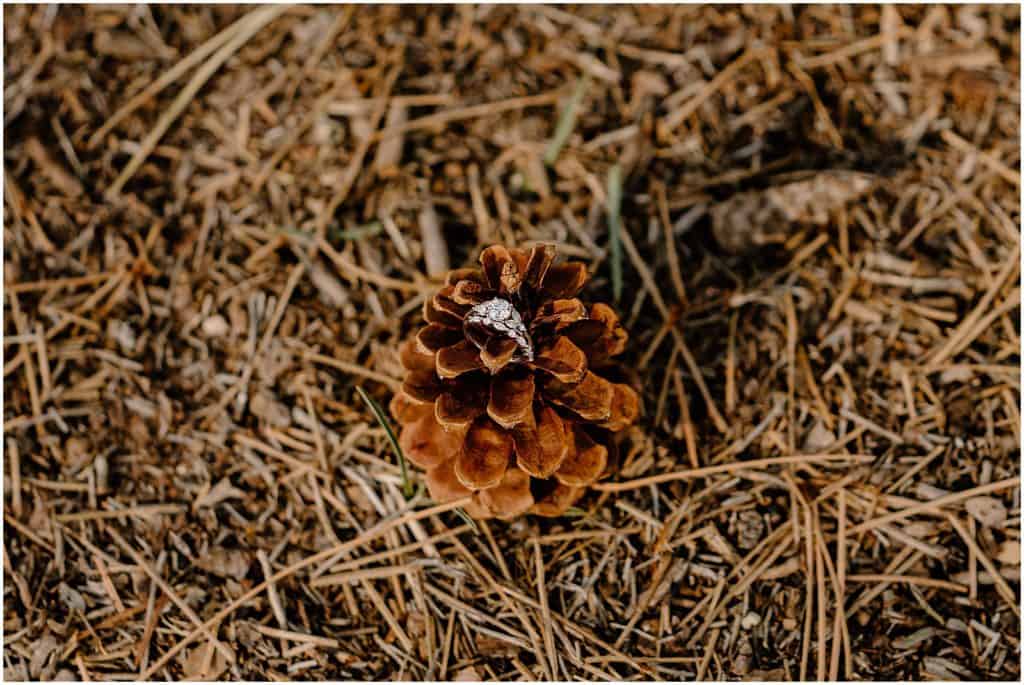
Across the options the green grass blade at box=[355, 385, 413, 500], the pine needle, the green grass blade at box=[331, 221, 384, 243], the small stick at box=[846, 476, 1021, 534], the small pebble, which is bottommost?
the small stick at box=[846, 476, 1021, 534]

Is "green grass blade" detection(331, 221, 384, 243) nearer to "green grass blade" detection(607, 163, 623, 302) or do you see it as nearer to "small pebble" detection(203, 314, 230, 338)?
"small pebble" detection(203, 314, 230, 338)

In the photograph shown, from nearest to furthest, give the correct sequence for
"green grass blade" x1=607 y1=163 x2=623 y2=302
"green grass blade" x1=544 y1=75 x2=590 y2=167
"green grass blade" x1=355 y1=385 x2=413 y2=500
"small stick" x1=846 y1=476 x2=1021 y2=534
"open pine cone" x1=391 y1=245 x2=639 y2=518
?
"open pine cone" x1=391 y1=245 x2=639 y2=518 → "green grass blade" x1=355 y1=385 x2=413 y2=500 → "small stick" x1=846 y1=476 x2=1021 y2=534 → "green grass blade" x1=607 y1=163 x2=623 y2=302 → "green grass blade" x1=544 y1=75 x2=590 y2=167

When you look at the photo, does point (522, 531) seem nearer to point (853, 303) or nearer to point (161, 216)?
point (853, 303)

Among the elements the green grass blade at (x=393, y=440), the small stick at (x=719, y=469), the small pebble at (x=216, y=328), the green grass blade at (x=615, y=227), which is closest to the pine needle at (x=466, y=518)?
the green grass blade at (x=393, y=440)

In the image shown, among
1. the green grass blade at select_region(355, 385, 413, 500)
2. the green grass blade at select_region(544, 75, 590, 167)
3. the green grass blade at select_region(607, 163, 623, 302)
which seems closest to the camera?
the green grass blade at select_region(355, 385, 413, 500)

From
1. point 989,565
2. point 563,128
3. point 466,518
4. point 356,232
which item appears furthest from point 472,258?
point 989,565

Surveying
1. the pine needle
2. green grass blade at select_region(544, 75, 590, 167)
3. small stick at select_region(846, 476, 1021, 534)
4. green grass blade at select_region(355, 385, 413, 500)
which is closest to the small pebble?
green grass blade at select_region(355, 385, 413, 500)

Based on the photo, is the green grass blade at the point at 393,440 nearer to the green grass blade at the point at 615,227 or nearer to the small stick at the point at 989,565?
the green grass blade at the point at 615,227

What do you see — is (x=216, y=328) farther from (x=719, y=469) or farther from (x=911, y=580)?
(x=911, y=580)
